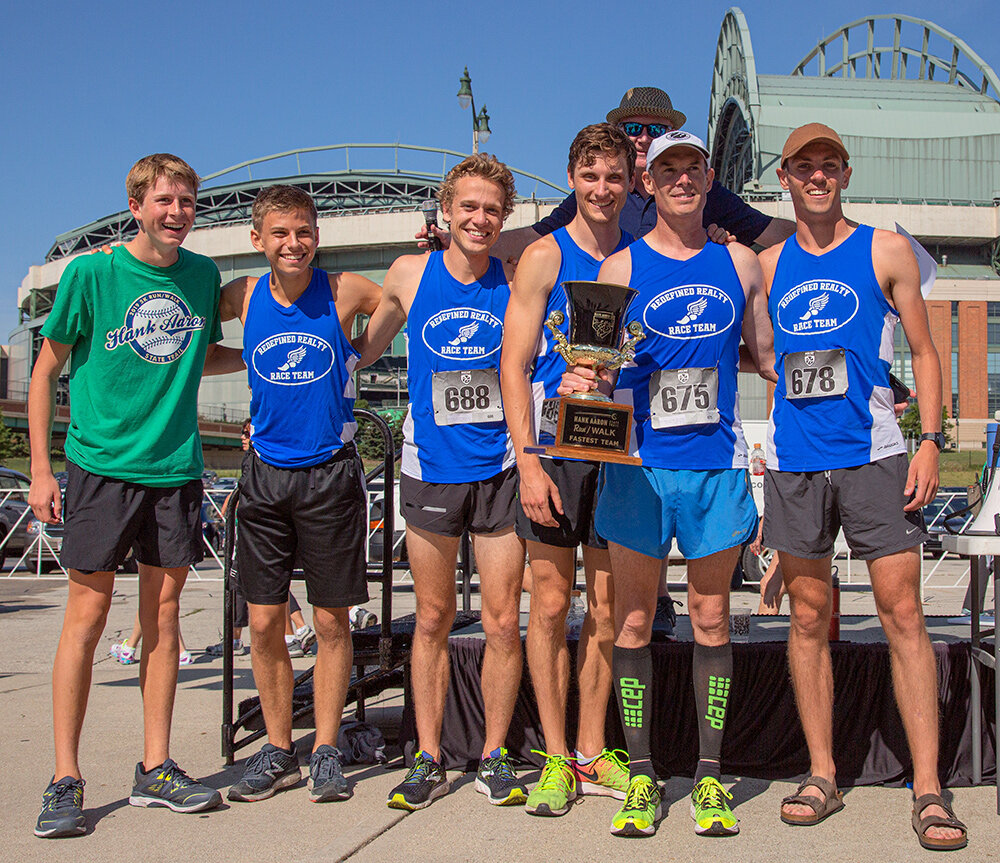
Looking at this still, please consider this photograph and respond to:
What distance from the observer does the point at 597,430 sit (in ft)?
10.8

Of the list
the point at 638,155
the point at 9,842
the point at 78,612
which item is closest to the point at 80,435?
the point at 78,612

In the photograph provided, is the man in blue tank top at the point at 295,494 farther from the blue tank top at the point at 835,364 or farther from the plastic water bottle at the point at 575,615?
the blue tank top at the point at 835,364

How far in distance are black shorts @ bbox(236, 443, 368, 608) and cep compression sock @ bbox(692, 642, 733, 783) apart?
1362mm

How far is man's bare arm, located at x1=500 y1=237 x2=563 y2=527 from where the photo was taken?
3459mm

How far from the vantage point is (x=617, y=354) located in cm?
338

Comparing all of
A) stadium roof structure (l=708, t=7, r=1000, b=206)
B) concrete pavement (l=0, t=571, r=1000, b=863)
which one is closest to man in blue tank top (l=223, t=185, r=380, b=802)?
concrete pavement (l=0, t=571, r=1000, b=863)

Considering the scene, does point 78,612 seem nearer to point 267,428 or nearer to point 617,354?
point 267,428

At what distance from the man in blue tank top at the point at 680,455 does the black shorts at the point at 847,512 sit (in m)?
0.15

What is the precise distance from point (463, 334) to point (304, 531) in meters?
1.04

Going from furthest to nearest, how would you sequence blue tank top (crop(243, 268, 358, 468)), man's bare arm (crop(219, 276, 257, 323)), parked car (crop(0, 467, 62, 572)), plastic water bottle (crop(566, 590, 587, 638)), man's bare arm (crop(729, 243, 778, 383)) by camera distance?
1. parked car (crop(0, 467, 62, 572))
2. plastic water bottle (crop(566, 590, 587, 638))
3. man's bare arm (crop(219, 276, 257, 323))
4. blue tank top (crop(243, 268, 358, 468))
5. man's bare arm (crop(729, 243, 778, 383))

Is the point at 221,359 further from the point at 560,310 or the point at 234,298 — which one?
the point at 560,310

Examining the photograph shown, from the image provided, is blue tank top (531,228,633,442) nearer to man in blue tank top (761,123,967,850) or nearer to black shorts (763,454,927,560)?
man in blue tank top (761,123,967,850)

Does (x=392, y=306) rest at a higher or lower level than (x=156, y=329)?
higher

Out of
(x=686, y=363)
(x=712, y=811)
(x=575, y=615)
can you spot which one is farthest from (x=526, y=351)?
(x=575, y=615)
